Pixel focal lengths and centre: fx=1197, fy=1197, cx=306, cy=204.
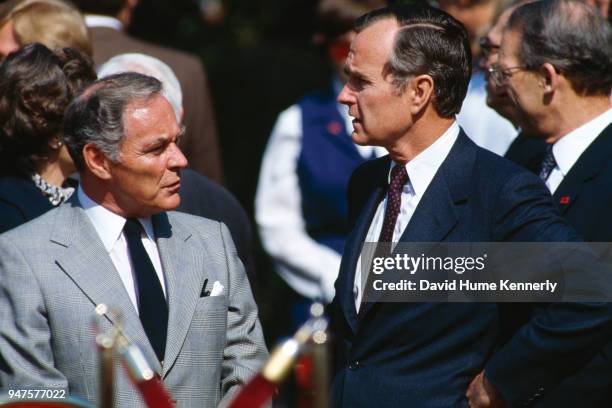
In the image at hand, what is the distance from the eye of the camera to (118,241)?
4.08 m

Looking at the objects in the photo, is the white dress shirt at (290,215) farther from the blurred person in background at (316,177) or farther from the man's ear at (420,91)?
the man's ear at (420,91)

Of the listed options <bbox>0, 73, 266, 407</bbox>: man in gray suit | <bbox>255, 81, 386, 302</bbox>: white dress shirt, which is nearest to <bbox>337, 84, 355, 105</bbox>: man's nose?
<bbox>0, 73, 266, 407</bbox>: man in gray suit

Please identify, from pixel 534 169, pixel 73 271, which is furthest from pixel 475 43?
pixel 73 271

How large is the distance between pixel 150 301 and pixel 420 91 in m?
1.14

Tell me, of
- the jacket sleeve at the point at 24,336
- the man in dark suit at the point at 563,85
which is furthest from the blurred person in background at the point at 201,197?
the man in dark suit at the point at 563,85

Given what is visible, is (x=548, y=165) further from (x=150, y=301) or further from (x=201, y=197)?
(x=150, y=301)

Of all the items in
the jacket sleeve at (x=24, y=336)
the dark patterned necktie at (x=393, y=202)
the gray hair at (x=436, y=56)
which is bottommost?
the jacket sleeve at (x=24, y=336)

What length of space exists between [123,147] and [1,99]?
737mm

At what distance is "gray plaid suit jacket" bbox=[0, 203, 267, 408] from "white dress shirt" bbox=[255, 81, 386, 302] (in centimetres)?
→ 204

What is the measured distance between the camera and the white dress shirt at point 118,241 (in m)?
4.02

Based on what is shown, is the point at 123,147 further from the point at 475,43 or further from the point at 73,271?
the point at 475,43

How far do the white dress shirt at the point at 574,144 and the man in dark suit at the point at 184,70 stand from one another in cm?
230

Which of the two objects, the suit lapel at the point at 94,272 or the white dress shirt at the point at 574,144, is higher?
the white dress shirt at the point at 574,144

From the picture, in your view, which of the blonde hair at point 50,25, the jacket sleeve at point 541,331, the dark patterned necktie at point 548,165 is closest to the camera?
the jacket sleeve at point 541,331
